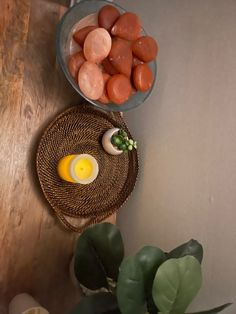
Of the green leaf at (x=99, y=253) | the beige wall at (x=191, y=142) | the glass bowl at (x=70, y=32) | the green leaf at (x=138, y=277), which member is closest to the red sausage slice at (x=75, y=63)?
the glass bowl at (x=70, y=32)

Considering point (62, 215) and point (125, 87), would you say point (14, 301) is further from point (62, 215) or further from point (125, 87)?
point (125, 87)

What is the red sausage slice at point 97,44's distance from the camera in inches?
40.2

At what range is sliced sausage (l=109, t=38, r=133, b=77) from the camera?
3.44ft

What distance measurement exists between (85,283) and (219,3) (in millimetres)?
898

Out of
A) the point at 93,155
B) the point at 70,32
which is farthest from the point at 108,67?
the point at 93,155

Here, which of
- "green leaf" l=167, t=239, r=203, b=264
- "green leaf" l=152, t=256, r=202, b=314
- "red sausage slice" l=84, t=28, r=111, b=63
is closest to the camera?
"green leaf" l=152, t=256, r=202, b=314

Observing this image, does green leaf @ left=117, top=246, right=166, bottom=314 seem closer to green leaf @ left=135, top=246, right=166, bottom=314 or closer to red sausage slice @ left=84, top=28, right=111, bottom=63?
green leaf @ left=135, top=246, right=166, bottom=314

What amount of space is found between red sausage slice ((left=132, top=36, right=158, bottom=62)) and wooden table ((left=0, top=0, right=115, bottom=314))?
25 centimetres

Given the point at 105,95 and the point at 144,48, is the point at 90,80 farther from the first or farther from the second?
the point at 144,48

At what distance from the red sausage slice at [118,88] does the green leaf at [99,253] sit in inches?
15.3

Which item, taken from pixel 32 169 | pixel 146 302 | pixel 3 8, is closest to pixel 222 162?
pixel 146 302

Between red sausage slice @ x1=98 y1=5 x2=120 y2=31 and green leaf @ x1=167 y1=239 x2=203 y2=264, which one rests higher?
red sausage slice @ x1=98 y1=5 x2=120 y2=31

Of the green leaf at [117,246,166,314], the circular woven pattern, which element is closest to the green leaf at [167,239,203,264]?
the green leaf at [117,246,166,314]

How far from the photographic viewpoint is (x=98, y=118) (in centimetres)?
121
